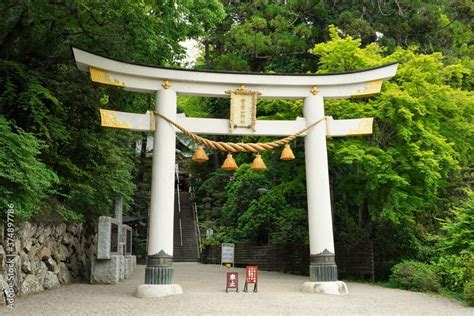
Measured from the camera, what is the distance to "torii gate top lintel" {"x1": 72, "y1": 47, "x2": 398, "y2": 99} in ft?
33.3

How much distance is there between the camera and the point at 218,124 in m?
10.9

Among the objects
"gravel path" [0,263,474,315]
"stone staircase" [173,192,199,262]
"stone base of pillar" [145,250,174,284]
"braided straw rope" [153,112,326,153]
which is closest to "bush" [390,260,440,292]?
"gravel path" [0,263,474,315]

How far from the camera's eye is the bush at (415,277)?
36.8ft

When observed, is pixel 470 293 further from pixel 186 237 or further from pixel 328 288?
pixel 186 237

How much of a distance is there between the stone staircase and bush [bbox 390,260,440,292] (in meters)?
14.7

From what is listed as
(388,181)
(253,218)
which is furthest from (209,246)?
(388,181)

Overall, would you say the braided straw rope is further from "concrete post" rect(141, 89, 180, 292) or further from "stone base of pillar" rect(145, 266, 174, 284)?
"stone base of pillar" rect(145, 266, 174, 284)

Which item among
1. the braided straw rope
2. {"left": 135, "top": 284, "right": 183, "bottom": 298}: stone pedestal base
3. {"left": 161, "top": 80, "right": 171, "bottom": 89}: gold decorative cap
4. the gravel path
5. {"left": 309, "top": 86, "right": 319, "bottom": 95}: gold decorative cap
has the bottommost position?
the gravel path

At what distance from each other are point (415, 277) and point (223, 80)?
691cm

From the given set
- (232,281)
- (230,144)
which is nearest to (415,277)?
→ (232,281)

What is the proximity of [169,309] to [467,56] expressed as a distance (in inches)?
627

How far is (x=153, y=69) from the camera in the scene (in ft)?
34.4

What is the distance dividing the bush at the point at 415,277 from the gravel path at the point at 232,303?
0.78m

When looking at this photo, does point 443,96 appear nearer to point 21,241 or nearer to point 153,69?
point 153,69
